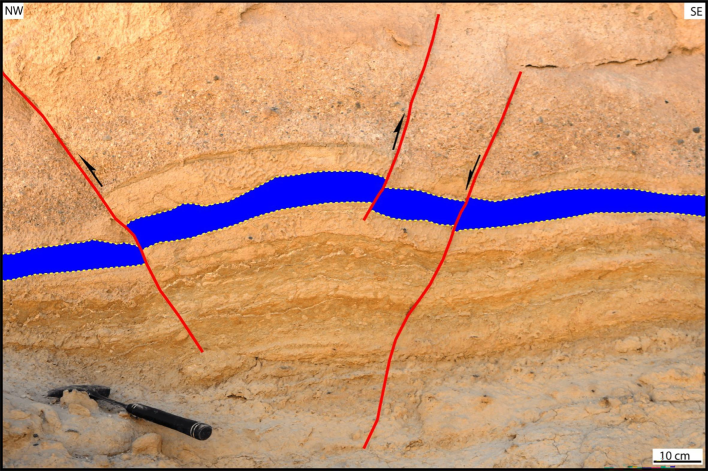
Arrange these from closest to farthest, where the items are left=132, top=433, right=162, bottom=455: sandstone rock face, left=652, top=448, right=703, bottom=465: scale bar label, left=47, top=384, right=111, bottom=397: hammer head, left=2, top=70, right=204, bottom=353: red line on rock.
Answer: left=132, top=433, right=162, bottom=455: sandstone rock face
left=652, top=448, right=703, bottom=465: scale bar label
left=47, top=384, right=111, bottom=397: hammer head
left=2, top=70, right=204, bottom=353: red line on rock

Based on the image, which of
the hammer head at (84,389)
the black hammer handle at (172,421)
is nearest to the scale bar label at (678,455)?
the black hammer handle at (172,421)

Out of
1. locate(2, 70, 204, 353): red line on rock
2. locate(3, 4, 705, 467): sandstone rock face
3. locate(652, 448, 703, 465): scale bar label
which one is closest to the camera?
locate(652, 448, 703, 465): scale bar label

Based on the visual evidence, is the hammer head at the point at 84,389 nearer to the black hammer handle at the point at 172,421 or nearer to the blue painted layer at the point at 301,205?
the black hammer handle at the point at 172,421

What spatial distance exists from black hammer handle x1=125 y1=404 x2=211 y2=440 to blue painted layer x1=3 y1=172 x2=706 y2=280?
3.20ft

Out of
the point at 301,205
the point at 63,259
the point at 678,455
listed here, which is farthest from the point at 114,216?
the point at 678,455

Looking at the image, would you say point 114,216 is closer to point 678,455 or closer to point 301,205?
point 301,205

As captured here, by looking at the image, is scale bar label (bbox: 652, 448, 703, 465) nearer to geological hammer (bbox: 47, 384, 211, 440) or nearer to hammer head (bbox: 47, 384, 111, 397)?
geological hammer (bbox: 47, 384, 211, 440)

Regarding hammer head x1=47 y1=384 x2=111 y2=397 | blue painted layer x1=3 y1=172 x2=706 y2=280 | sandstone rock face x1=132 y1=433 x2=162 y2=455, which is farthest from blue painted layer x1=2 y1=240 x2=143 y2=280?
sandstone rock face x1=132 y1=433 x2=162 y2=455

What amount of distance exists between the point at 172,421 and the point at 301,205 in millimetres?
1569

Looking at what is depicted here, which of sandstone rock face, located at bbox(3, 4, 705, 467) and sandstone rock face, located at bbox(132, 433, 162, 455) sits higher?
sandstone rock face, located at bbox(3, 4, 705, 467)

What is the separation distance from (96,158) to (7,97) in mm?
913

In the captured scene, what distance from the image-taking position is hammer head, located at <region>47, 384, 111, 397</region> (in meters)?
3.97

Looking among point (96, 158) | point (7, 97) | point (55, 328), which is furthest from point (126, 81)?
point (55, 328)

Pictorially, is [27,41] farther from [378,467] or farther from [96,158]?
[378,467]
